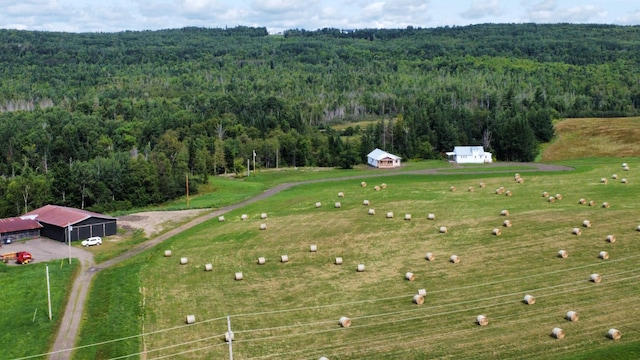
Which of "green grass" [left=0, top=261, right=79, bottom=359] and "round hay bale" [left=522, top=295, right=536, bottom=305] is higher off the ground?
"round hay bale" [left=522, top=295, right=536, bottom=305]

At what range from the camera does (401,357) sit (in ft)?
128

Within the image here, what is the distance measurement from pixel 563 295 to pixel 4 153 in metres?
133

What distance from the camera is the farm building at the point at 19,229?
71750 mm

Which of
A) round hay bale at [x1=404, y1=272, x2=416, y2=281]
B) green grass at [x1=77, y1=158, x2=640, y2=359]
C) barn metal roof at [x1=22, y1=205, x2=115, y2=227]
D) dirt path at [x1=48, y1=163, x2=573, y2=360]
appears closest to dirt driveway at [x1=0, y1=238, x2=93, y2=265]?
dirt path at [x1=48, y1=163, x2=573, y2=360]

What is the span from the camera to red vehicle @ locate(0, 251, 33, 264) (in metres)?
63.8

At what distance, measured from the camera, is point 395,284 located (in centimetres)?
5203

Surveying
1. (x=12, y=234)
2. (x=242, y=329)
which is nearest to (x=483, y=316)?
(x=242, y=329)

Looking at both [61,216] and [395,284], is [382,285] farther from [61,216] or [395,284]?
[61,216]

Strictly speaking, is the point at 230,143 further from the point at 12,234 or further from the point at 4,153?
the point at 12,234

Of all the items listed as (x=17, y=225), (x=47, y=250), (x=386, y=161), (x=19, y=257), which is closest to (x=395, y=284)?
→ (x=19, y=257)

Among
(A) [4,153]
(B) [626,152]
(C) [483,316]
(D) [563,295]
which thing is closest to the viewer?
(C) [483,316]

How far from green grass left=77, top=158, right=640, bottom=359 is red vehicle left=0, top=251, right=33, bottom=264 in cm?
992

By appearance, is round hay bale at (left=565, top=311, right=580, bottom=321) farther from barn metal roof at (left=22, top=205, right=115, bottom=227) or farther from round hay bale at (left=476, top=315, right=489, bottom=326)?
barn metal roof at (left=22, top=205, right=115, bottom=227)

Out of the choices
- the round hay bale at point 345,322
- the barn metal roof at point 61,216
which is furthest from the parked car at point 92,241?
the round hay bale at point 345,322
